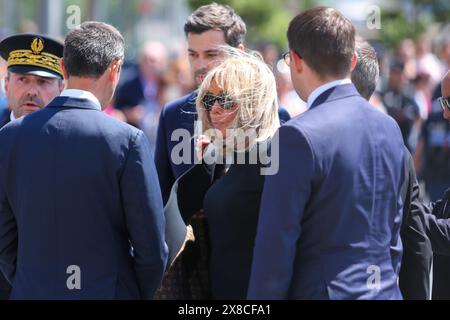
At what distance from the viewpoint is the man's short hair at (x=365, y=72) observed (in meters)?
4.05

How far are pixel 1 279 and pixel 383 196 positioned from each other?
1.89 metres

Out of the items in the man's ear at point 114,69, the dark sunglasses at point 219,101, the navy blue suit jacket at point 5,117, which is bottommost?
the navy blue suit jacket at point 5,117

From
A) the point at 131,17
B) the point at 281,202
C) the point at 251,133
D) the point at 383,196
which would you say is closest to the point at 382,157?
the point at 383,196

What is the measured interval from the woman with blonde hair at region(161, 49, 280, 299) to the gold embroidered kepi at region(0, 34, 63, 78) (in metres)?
0.93

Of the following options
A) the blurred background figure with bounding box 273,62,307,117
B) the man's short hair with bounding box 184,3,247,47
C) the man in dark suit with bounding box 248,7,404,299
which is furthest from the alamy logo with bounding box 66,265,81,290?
the blurred background figure with bounding box 273,62,307,117

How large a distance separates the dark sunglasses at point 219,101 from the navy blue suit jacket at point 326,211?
651 millimetres

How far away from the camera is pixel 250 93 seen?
3771 mm

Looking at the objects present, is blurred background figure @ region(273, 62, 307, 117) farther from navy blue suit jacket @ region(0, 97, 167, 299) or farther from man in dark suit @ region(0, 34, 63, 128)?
navy blue suit jacket @ region(0, 97, 167, 299)

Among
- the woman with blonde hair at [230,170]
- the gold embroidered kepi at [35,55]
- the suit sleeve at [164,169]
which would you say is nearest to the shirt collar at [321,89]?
the woman with blonde hair at [230,170]

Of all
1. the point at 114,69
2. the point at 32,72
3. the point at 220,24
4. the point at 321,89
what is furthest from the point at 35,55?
the point at 321,89

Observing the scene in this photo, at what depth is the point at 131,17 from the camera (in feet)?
54.4

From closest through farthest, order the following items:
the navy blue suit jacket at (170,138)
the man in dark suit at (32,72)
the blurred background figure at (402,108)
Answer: the man in dark suit at (32,72)
the navy blue suit jacket at (170,138)
the blurred background figure at (402,108)

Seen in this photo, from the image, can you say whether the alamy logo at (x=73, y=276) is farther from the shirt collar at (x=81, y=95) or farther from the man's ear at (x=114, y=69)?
the man's ear at (x=114, y=69)

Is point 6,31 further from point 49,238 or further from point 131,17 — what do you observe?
point 49,238
